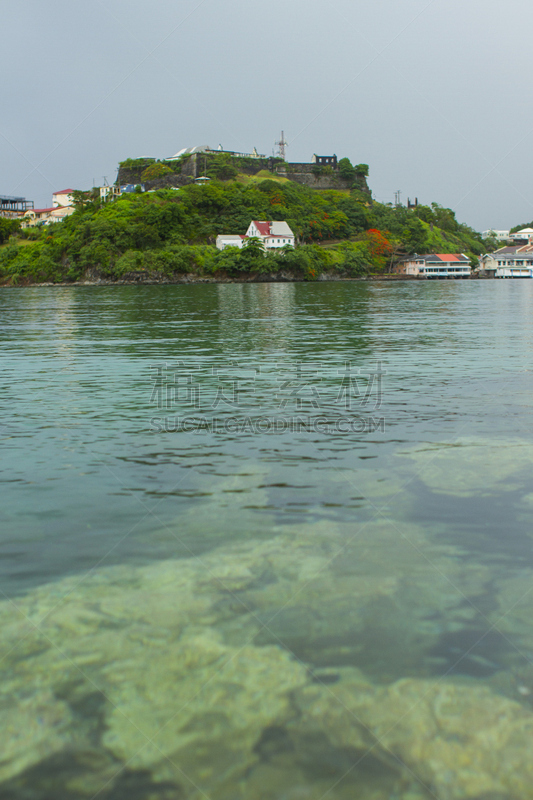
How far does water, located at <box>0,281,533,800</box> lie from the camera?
3.32 metres

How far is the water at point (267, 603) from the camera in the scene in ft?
10.9

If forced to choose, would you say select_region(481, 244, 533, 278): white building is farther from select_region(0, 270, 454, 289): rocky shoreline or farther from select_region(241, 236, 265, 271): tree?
select_region(241, 236, 265, 271): tree

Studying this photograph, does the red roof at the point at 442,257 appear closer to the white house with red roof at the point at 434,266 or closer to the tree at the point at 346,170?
the white house with red roof at the point at 434,266

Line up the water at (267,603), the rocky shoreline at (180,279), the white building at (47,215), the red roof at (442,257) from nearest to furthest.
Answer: the water at (267,603) → the rocky shoreline at (180,279) → the red roof at (442,257) → the white building at (47,215)

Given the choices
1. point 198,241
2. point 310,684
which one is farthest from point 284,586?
point 198,241

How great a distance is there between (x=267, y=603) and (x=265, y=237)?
409 ft

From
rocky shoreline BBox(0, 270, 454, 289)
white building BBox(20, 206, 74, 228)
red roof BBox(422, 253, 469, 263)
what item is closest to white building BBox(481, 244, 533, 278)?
red roof BBox(422, 253, 469, 263)

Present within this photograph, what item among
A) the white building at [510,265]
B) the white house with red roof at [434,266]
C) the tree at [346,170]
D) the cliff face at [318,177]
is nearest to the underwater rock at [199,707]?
the white house with red roof at [434,266]

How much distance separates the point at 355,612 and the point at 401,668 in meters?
0.69

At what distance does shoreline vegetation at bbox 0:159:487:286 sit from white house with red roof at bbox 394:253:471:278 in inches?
148

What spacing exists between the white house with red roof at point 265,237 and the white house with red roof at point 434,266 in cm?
3285

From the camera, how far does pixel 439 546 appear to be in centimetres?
569

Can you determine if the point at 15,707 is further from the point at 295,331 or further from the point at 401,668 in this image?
the point at 295,331

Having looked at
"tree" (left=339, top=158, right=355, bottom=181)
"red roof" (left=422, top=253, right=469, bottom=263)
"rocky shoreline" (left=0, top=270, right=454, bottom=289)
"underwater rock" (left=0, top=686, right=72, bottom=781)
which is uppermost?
"tree" (left=339, top=158, right=355, bottom=181)
